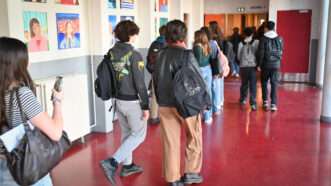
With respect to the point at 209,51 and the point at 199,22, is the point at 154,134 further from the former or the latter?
the point at 199,22

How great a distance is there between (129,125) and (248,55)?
379 cm

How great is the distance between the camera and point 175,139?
3.54 meters

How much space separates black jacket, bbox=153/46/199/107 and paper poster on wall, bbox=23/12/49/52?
1762mm

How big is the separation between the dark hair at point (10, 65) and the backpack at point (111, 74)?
1.78m

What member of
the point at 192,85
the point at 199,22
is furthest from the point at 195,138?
the point at 199,22

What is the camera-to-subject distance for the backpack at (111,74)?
12.1ft

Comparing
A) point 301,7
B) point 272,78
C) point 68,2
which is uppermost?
point 301,7

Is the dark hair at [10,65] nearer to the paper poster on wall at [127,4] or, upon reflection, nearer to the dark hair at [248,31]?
the paper poster on wall at [127,4]

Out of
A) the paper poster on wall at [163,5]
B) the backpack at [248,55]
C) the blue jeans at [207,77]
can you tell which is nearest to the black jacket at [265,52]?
the backpack at [248,55]

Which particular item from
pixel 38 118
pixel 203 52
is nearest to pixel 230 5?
pixel 203 52

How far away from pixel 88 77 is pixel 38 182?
349 centimetres

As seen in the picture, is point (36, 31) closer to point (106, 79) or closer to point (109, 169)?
point (106, 79)

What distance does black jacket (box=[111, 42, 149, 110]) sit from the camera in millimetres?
3691

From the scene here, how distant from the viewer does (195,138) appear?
12.0 feet
